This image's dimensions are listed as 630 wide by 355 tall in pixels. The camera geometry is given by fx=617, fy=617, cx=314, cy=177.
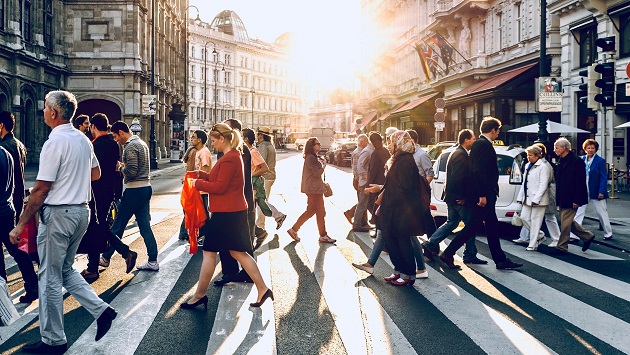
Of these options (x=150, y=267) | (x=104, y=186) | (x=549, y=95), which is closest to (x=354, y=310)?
(x=150, y=267)

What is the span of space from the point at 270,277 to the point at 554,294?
3208 mm

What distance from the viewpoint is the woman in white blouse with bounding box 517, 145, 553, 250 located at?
933 cm

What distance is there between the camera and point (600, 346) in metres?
4.93

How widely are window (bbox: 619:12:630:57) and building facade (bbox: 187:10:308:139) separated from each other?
74.4 metres

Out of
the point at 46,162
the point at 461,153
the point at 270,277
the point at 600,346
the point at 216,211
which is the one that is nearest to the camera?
the point at 46,162

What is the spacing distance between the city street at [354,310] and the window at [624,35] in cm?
1373

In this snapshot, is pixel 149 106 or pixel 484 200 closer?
pixel 484 200

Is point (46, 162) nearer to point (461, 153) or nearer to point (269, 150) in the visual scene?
point (461, 153)

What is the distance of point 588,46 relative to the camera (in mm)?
22500

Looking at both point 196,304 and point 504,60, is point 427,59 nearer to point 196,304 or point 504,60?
point 504,60

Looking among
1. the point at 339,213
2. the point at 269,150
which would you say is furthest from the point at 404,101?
the point at 269,150

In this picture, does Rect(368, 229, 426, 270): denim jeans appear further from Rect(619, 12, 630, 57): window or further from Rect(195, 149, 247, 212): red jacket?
Rect(619, 12, 630, 57): window

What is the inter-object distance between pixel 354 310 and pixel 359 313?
110mm

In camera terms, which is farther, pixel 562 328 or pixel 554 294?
pixel 554 294
